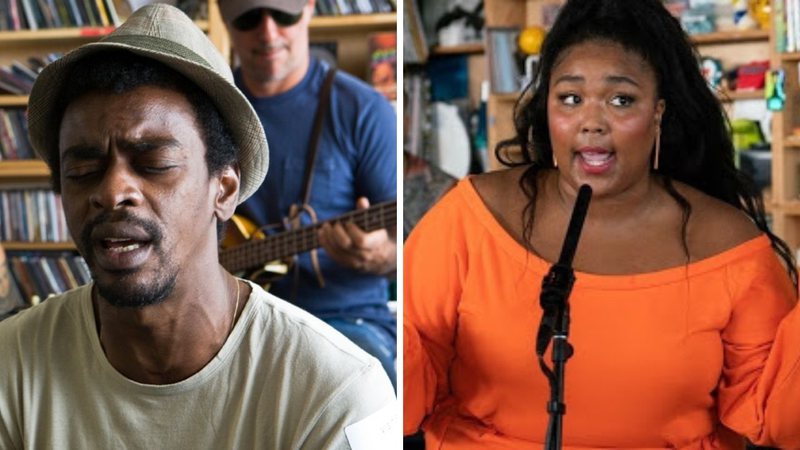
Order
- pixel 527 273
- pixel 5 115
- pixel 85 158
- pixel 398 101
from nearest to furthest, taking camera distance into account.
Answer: pixel 85 158, pixel 527 273, pixel 398 101, pixel 5 115

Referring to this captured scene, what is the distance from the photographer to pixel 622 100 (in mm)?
1499

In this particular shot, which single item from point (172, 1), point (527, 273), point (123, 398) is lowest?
point (123, 398)

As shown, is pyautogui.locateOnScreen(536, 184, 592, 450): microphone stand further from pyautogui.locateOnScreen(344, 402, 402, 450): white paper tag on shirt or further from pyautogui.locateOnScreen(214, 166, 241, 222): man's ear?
pyautogui.locateOnScreen(214, 166, 241, 222): man's ear

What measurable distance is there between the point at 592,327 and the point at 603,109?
0.31m

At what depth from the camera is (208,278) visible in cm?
152

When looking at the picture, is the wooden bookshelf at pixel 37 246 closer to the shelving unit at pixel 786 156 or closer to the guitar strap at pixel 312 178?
the guitar strap at pixel 312 178

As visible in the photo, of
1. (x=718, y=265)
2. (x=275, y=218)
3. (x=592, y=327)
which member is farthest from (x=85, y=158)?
(x=718, y=265)

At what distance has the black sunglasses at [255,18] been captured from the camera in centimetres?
190

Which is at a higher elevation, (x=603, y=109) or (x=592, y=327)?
(x=603, y=109)

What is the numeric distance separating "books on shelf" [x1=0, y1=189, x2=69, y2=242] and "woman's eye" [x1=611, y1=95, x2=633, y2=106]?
1.21 metres

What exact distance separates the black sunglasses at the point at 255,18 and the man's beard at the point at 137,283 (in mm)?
580

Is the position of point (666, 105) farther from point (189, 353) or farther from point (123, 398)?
point (123, 398)

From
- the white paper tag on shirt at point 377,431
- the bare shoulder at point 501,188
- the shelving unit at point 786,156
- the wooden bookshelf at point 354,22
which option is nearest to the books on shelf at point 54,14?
the wooden bookshelf at point 354,22

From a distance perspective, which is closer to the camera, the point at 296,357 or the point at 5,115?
the point at 296,357
